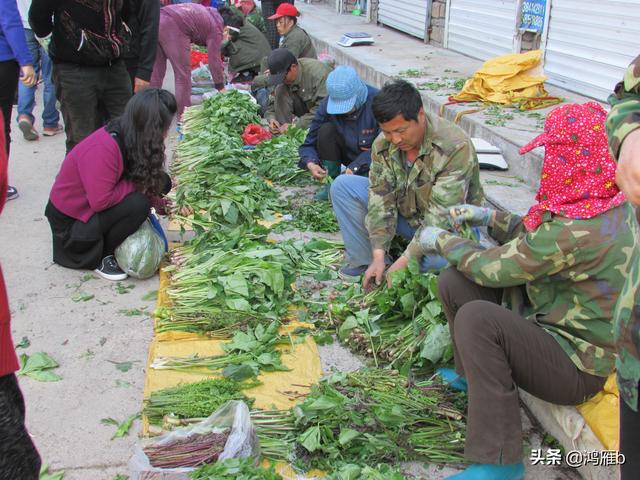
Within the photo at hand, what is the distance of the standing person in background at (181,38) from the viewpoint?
26.0ft

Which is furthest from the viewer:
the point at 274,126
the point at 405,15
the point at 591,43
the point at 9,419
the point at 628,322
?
the point at 405,15

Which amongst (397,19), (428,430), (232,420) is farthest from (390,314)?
(397,19)

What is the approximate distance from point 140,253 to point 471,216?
225 centimetres

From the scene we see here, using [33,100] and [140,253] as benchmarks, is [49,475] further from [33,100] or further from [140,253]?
[33,100]

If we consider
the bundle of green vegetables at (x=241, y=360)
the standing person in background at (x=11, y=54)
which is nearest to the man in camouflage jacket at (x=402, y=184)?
the bundle of green vegetables at (x=241, y=360)

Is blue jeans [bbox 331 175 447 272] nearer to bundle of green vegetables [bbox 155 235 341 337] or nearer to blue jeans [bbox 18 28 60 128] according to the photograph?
bundle of green vegetables [bbox 155 235 341 337]

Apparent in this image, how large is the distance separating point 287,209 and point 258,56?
4.82 meters

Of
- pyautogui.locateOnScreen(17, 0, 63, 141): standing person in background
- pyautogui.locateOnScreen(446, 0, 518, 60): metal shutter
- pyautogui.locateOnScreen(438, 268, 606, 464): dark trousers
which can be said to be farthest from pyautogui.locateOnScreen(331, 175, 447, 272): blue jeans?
pyautogui.locateOnScreen(446, 0, 518, 60): metal shutter

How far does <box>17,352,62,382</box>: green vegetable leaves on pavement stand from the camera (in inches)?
129

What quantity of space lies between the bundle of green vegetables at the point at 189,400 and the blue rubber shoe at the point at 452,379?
88 cm

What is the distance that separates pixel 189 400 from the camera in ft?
9.42

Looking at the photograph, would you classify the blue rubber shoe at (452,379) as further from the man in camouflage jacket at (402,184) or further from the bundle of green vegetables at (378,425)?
the man in camouflage jacket at (402,184)

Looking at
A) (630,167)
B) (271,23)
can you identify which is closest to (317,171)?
(630,167)

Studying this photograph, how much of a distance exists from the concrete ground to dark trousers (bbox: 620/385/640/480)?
42.6 inches
